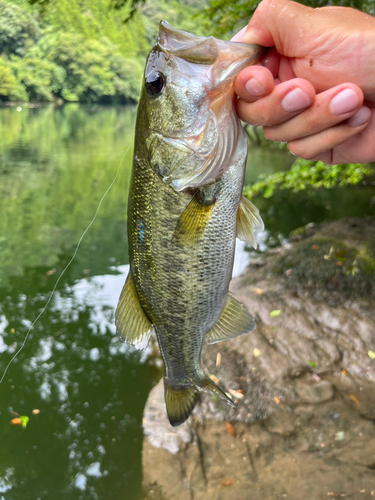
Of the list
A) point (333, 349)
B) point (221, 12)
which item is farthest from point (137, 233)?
point (221, 12)

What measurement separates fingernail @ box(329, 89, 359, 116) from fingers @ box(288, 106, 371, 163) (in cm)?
15

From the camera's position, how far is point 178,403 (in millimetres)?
1959

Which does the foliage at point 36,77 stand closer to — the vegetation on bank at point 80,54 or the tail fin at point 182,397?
the vegetation on bank at point 80,54

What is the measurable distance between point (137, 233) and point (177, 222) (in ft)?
0.72

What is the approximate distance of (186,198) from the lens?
4.68 ft

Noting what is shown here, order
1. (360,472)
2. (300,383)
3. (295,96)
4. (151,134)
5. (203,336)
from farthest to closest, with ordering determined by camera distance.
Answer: (300,383)
(360,472)
(203,336)
(151,134)
(295,96)

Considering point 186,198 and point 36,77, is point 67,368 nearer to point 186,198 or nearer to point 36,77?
point 186,198

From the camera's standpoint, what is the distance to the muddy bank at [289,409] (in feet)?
9.00

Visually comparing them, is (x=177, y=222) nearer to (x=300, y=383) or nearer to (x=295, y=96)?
(x=295, y=96)

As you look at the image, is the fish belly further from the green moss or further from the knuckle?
the green moss

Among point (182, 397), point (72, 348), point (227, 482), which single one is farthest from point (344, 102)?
point (72, 348)

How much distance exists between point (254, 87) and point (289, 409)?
297 cm

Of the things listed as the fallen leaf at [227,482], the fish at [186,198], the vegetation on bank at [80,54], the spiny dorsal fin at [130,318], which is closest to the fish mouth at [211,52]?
the fish at [186,198]

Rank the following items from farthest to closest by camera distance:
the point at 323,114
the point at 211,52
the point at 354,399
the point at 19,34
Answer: the point at 19,34, the point at 354,399, the point at 323,114, the point at 211,52
